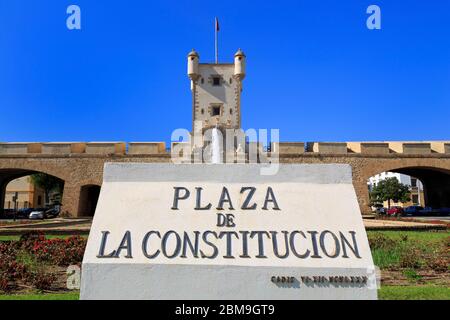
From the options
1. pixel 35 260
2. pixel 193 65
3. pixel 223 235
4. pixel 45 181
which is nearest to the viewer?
pixel 223 235

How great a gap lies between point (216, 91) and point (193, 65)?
3.15m

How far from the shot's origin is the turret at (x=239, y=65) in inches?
1340

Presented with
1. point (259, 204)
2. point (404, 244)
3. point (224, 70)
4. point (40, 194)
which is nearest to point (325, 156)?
point (224, 70)

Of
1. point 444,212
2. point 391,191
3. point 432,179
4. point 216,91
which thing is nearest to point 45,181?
point 216,91

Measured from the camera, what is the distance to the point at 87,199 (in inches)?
1271

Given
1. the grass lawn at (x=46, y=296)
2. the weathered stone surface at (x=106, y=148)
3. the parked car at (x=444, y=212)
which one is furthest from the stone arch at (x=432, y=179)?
the grass lawn at (x=46, y=296)

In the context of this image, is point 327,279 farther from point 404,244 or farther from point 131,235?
point 404,244

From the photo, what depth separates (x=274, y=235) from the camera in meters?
4.25

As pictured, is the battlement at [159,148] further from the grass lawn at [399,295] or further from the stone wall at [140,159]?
the grass lawn at [399,295]

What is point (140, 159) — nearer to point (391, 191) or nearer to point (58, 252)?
point (58, 252)

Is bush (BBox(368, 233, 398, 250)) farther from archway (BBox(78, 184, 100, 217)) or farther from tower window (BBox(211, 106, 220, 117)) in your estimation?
archway (BBox(78, 184, 100, 217))

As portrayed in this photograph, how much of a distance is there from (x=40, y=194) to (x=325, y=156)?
137 feet

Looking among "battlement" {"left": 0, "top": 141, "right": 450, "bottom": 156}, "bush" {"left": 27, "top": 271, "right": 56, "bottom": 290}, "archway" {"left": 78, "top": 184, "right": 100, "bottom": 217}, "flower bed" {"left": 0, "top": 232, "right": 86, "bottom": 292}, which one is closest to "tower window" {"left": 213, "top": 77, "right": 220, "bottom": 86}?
"battlement" {"left": 0, "top": 141, "right": 450, "bottom": 156}

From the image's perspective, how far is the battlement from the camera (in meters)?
30.7
